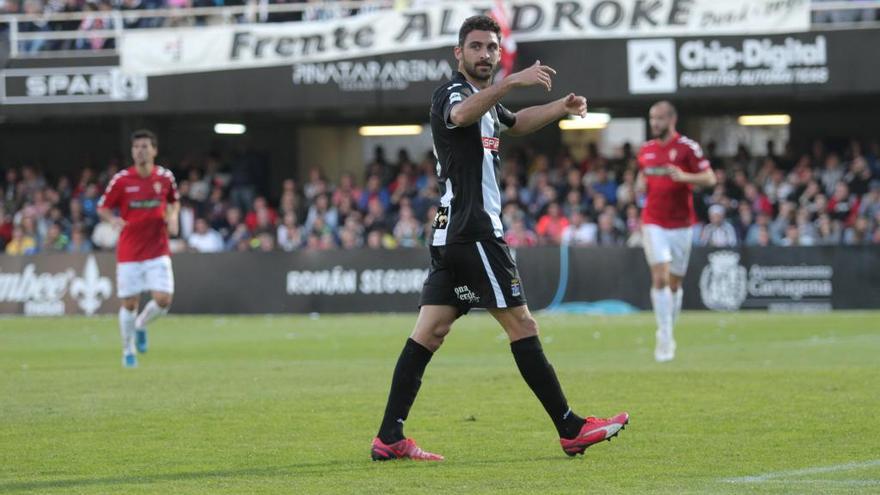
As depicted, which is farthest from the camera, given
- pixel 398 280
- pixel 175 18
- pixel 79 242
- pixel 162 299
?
pixel 175 18

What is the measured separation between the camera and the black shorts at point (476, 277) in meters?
8.45

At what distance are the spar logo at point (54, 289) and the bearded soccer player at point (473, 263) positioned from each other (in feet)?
65.3

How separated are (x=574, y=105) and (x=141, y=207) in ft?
29.9

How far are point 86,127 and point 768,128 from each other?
16.9 m

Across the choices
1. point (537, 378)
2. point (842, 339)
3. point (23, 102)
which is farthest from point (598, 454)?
point (23, 102)

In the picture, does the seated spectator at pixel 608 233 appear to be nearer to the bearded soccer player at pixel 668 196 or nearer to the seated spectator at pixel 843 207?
the seated spectator at pixel 843 207

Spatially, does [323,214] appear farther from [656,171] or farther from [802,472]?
[802,472]

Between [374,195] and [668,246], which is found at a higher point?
Answer: [374,195]

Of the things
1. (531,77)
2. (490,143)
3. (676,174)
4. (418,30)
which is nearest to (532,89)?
(418,30)

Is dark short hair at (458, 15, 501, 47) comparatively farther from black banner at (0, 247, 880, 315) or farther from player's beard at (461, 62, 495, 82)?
black banner at (0, 247, 880, 315)

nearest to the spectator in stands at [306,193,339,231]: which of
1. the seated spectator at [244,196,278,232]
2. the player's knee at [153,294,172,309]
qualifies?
the seated spectator at [244,196,278,232]

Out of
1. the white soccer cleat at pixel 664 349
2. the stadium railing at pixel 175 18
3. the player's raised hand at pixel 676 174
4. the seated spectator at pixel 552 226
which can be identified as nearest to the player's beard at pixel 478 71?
the player's raised hand at pixel 676 174

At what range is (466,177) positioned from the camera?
334 inches

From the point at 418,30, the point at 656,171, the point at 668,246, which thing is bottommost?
the point at 668,246
